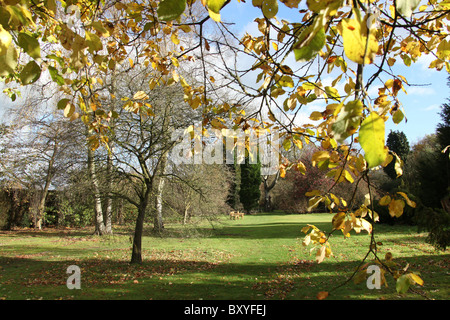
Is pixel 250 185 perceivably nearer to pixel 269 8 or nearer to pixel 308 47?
pixel 269 8

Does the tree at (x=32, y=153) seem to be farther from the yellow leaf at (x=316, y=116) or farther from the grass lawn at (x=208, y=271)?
the yellow leaf at (x=316, y=116)

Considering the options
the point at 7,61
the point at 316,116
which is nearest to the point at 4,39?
the point at 7,61

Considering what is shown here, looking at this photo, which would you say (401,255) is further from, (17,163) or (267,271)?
(17,163)

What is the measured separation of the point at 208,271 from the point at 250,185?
2419cm

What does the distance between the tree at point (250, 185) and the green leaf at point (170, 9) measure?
29116 mm

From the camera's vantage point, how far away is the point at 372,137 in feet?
1.97

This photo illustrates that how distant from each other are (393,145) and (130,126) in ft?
93.8

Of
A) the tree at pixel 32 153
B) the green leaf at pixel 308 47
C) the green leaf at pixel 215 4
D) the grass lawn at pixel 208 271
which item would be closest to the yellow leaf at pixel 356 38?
the green leaf at pixel 308 47

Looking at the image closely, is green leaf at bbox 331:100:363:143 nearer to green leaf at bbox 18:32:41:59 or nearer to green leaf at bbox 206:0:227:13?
green leaf at bbox 206:0:227:13

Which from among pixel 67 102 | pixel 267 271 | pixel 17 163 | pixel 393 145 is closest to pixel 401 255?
pixel 267 271

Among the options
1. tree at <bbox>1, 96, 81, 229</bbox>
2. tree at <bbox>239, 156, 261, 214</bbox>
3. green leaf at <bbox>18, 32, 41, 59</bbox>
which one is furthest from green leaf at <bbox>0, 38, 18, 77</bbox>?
tree at <bbox>239, 156, 261, 214</bbox>

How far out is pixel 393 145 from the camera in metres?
28.5

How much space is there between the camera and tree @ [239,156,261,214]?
98.9ft

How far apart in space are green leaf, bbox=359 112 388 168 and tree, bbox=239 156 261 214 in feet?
96.2
